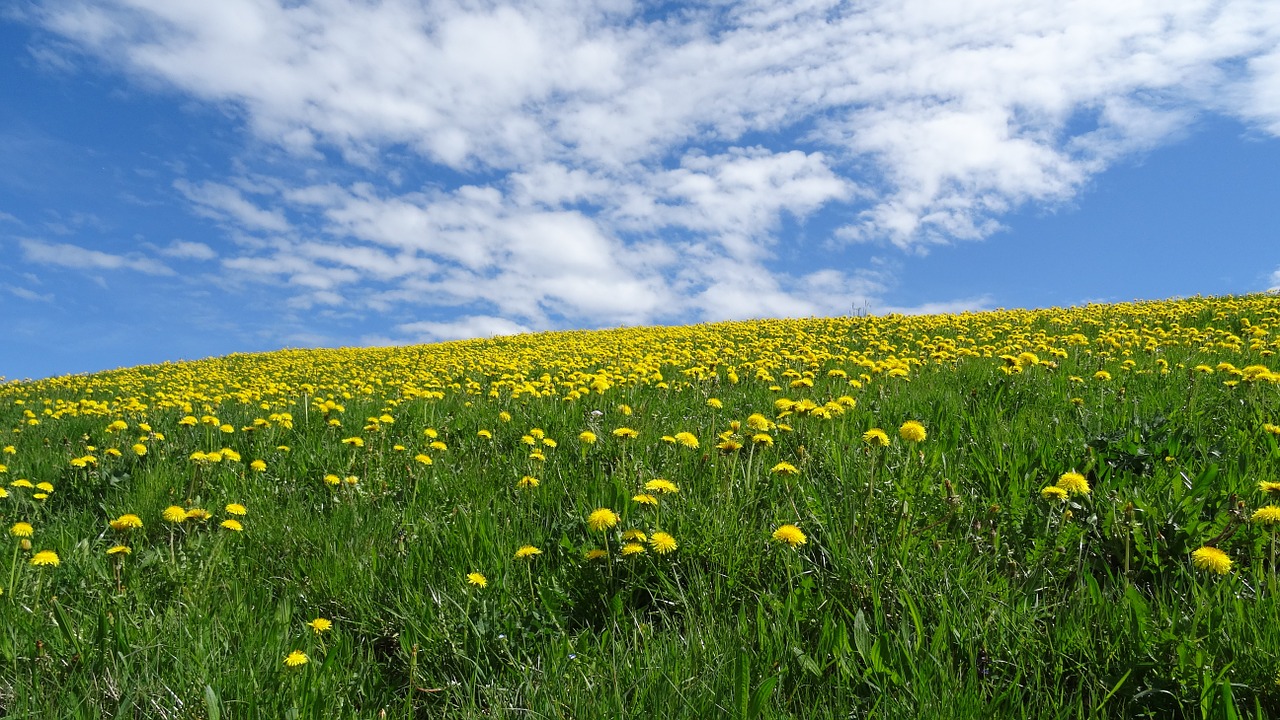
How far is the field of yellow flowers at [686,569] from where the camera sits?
2275mm

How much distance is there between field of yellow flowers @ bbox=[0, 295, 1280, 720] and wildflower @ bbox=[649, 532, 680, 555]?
0.01 m

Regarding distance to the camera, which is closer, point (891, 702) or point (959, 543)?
point (891, 702)

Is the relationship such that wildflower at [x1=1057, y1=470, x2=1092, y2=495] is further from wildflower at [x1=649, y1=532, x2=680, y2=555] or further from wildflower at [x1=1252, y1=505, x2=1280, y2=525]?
wildflower at [x1=649, y1=532, x2=680, y2=555]

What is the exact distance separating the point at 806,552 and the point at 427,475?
2.74 m

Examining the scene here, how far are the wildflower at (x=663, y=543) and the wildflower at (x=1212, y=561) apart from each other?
6.20 ft

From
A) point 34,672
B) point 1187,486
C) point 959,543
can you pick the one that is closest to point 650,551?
point 959,543

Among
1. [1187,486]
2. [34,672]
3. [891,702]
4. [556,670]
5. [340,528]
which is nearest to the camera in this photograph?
[891,702]

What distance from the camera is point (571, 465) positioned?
4.74 metres

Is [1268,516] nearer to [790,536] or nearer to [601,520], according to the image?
[790,536]

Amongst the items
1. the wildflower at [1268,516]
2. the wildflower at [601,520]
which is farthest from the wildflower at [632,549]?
the wildflower at [1268,516]

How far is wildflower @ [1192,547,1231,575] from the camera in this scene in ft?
8.10

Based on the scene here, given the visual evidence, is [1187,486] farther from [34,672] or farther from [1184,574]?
[34,672]

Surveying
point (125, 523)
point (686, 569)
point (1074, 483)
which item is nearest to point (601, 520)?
point (686, 569)

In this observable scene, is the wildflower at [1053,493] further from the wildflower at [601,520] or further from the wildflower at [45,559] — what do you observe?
the wildflower at [45,559]
